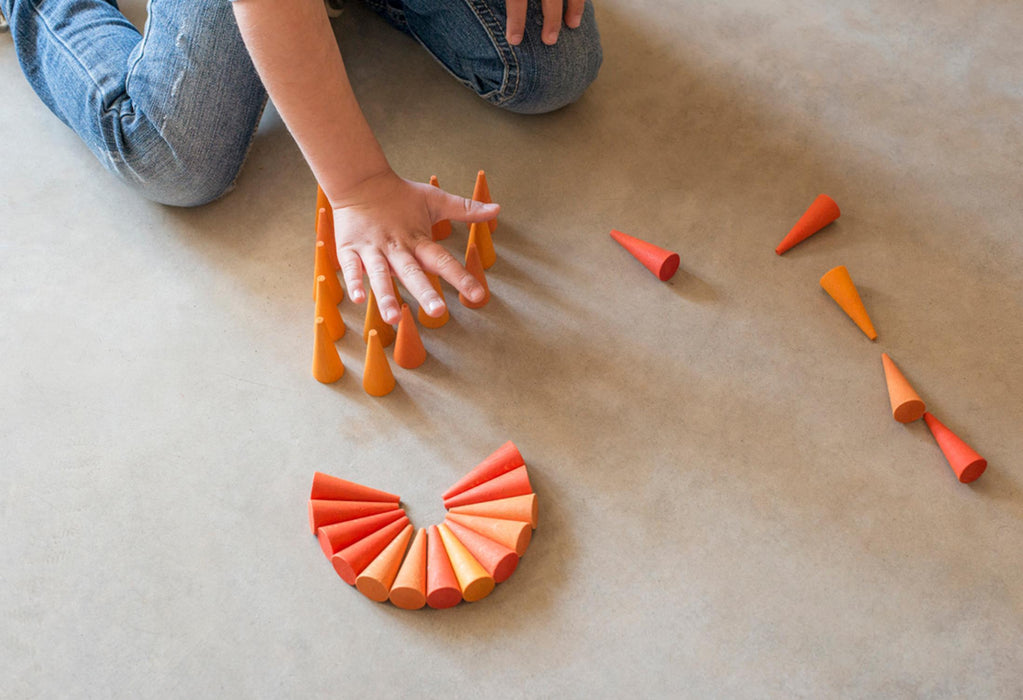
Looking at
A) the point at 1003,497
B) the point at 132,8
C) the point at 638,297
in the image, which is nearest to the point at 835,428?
the point at 1003,497

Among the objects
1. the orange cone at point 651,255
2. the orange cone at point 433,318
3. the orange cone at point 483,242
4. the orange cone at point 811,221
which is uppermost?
the orange cone at point 811,221

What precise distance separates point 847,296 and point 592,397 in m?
0.42

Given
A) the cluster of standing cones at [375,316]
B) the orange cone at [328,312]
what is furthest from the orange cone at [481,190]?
the orange cone at [328,312]

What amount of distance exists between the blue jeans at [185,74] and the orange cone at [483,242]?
0.96ft

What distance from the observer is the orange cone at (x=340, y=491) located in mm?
1164

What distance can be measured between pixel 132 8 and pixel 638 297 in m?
1.15

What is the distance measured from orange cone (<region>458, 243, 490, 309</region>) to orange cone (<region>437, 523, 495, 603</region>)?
370 mm

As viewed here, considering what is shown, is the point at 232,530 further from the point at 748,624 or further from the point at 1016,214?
the point at 1016,214

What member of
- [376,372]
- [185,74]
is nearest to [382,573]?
[376,372]

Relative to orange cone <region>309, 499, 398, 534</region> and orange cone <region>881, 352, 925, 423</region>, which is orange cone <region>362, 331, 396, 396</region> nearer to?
orange cone <region>309, 499, 398, 534</region>

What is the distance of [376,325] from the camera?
131 cm

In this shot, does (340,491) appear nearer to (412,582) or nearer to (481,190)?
(412,582)

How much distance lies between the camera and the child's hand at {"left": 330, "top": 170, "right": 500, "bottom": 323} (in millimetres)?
1223

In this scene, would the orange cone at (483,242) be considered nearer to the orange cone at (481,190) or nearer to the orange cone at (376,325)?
the orange cone at (481,190)
